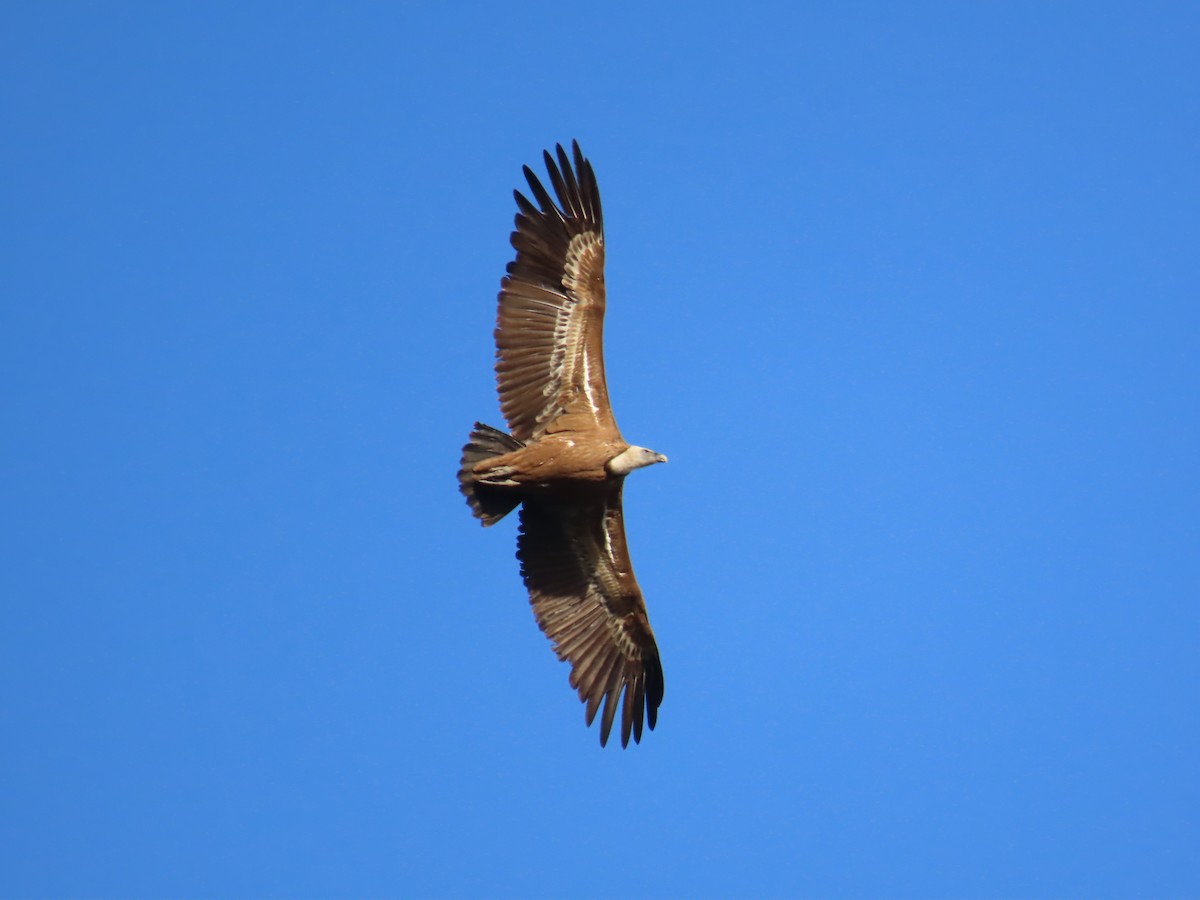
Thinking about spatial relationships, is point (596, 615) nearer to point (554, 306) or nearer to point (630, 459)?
point (630, 459)

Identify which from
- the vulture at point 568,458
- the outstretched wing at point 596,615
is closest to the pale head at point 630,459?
the vulture at point 568,458

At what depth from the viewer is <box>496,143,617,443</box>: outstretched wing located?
45.2 feet

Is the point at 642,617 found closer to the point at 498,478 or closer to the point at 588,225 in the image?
the point at 498,478

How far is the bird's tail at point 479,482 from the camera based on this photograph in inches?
528

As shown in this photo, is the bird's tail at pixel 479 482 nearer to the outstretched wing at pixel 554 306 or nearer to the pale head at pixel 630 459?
the outstretched wing at pixel 554 306

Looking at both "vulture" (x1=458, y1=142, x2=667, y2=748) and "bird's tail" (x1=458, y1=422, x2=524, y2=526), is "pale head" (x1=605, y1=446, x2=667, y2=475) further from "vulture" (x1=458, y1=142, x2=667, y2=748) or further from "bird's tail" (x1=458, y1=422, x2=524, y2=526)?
"bird's tail" (x1=458, y1=422, x2=524, y2=526)

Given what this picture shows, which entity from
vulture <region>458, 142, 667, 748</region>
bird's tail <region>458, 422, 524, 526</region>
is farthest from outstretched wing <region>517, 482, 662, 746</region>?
bird's tail <region>458, 422, 524, 526</region>

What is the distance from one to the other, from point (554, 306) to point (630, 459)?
4.64ft

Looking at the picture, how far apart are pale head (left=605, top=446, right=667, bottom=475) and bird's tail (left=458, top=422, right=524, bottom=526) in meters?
0.75

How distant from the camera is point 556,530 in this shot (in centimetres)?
1414

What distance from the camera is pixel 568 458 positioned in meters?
13.5

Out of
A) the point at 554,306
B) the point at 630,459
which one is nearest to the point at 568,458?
the point at 630,459

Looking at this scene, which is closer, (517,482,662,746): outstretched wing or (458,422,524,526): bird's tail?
(458,422,524,526): bird's tail

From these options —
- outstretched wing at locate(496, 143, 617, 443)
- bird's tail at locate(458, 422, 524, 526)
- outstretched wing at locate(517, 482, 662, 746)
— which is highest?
outstretched wing at locate(496, 143, 617, 443)
